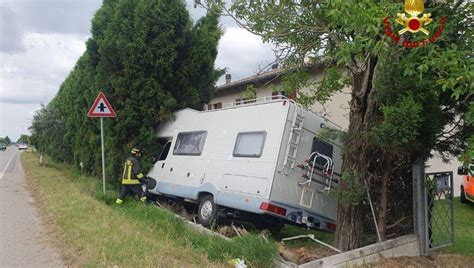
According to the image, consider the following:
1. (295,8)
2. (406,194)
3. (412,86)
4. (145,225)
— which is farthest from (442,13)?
(145,225)

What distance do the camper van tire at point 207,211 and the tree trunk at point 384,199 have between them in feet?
10.5

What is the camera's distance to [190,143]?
37.5ft

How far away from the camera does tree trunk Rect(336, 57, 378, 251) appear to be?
289 inches

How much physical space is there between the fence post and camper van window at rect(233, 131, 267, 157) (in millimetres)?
2666

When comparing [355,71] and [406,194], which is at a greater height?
[355,71]

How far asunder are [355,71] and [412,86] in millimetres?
1207

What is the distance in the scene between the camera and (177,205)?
1166 cm

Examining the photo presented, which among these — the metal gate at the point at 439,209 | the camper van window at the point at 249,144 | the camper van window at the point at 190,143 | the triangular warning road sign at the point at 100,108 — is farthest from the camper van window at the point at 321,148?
the triangular warning road sign at the point at 100,108

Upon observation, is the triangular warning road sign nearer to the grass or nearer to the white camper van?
the white camper van

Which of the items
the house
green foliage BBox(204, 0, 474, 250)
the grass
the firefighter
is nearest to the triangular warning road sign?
the firefighter

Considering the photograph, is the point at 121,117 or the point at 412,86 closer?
the point at 412,86

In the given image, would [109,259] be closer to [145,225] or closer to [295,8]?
[145,225]

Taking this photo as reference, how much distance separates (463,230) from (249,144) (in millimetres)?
5718

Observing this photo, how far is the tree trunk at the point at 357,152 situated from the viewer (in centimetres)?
735
